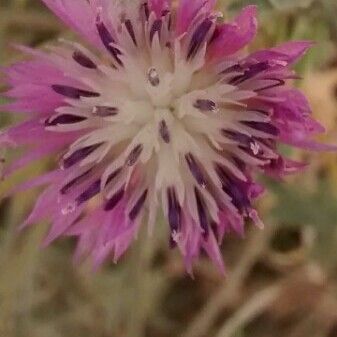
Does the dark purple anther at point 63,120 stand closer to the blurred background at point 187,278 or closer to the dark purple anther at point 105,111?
the dark purple anther at point 105,111

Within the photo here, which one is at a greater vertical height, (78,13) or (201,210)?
(78,13)

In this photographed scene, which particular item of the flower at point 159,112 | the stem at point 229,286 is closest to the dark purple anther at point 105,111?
the flower at point 159,112

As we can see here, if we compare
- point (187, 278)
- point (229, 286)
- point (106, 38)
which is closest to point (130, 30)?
point (106, 38)

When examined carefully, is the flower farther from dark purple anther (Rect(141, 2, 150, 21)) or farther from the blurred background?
the blurred background

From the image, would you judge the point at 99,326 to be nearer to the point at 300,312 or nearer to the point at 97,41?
the point at 300,312

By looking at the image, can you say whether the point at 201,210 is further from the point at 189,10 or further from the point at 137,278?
the point at 137,278

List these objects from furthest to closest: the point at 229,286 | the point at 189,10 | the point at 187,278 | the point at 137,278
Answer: the point at 187,278 → the point at 229,286 → the point at 137,278 → the point at 189,10

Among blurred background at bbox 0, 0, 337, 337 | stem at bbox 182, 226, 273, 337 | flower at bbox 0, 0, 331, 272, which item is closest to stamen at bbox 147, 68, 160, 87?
flower at bbox 0, 0, 331, 272
